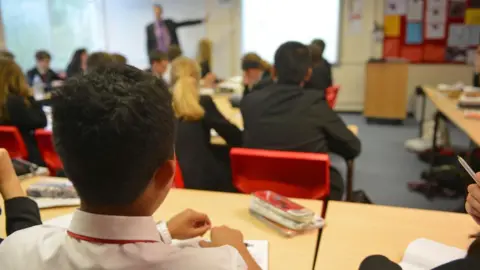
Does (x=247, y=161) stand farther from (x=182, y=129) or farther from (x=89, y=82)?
(x=89, y=82)

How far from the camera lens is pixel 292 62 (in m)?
2.55

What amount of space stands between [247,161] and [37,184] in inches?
34.8

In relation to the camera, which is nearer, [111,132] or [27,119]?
[111,132]

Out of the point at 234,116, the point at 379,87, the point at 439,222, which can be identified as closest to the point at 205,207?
the point at 439,222

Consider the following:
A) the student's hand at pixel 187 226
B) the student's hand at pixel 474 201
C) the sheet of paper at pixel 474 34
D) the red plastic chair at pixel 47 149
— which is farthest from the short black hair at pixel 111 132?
the sheet of paper at pixel 474 34

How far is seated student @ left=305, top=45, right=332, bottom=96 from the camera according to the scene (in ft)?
14.4

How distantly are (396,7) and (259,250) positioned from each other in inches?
244

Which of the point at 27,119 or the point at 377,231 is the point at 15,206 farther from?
the point at 27,119

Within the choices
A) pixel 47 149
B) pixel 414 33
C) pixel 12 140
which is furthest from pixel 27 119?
pixel 414 33

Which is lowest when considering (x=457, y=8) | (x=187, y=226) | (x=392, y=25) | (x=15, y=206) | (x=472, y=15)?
(x=187, y=226)

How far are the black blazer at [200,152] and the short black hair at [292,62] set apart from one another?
0.47m

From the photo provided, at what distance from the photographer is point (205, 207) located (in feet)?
5.45

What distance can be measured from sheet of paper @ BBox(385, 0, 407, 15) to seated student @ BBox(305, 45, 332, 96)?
2.51m

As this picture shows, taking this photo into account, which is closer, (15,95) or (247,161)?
(247,161)
